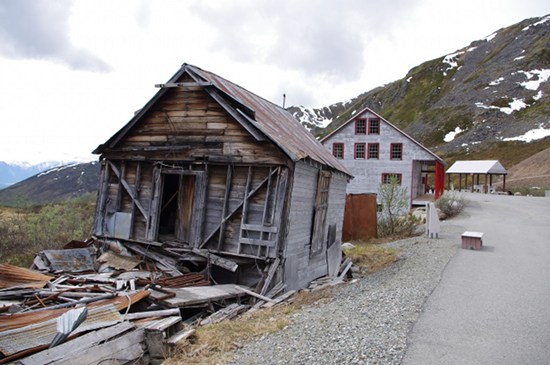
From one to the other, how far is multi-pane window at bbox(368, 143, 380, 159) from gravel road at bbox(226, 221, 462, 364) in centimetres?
2408

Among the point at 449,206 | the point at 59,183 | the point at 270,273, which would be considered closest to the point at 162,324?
the point at 270,273

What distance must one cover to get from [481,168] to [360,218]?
35.8m

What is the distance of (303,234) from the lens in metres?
12.7

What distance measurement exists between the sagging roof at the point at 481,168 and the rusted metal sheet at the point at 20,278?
5096 cm

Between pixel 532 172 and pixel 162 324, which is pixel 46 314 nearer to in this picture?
pixel 162 324

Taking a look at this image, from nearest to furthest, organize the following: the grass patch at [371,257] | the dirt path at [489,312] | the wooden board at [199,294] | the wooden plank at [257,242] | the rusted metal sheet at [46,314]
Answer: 1. the dirt path at [489,312]
2. the rusted metal sheet at [46,314]
3. the wooden board at [199,294]
4. the wooden plank at [257,242]
5. the grass patch at [371,257]

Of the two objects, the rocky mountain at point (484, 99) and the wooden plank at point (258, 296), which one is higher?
the rocky mountain at point (484, 99)

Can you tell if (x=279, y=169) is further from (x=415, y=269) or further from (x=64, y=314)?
(x=64, y=314)

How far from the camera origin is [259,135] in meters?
11.3

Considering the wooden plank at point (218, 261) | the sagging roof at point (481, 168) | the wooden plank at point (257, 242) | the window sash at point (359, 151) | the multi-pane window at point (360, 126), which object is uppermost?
the multi-pane window at point (360, 126)

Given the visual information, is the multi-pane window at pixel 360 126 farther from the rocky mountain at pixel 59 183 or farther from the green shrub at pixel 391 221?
the rocky mountain at pixel 59 183

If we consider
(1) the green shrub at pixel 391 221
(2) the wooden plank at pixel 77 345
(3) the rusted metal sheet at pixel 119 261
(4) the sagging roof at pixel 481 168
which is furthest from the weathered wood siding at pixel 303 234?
(4) the sagging roof at pixel 481 168

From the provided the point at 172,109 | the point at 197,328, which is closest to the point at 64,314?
the point at 197,328

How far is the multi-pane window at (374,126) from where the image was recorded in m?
35.2
